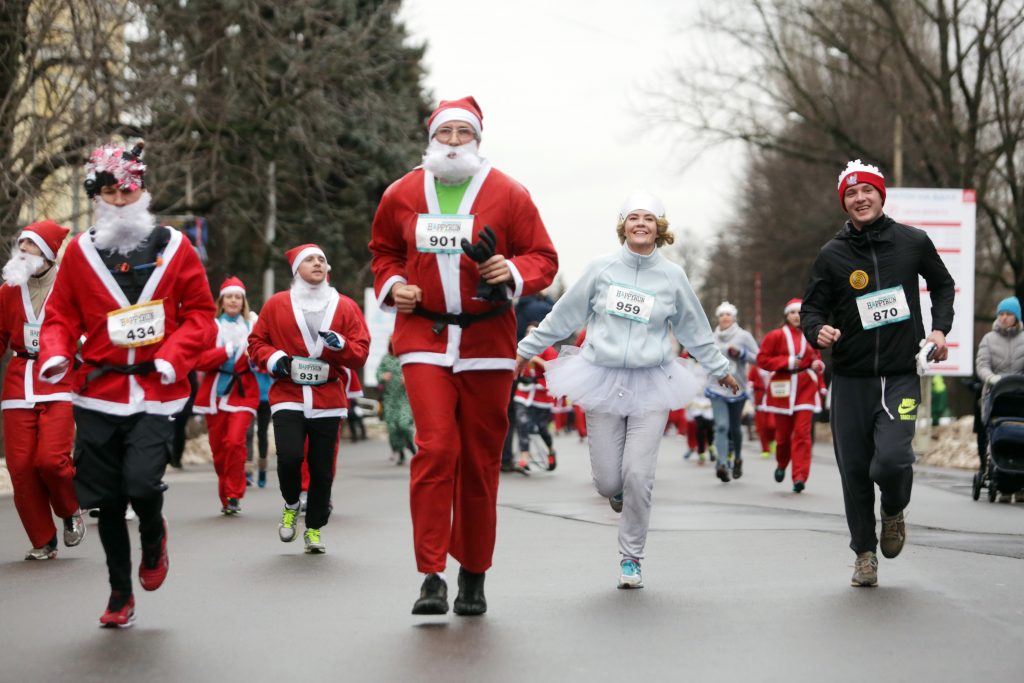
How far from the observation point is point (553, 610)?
7.31m

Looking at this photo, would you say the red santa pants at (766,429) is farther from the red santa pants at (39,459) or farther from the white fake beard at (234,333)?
the red santa pants at (39,459)

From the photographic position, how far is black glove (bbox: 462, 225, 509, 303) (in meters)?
6.76

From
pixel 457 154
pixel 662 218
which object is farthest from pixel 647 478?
pixel 457 154

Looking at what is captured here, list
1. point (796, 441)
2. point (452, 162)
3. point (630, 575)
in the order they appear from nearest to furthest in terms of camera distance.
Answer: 1. point (452, 162)
2. point (630, 575)
3. point (796, 441)

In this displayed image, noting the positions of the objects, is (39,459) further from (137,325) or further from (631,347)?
(631,347)

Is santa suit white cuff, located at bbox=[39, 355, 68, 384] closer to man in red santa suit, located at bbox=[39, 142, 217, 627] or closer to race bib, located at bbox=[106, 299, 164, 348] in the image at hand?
man in red santa suit, located at bbox=[39, 142, 217, 627]

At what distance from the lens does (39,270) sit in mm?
9609

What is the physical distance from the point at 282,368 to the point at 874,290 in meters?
3.84

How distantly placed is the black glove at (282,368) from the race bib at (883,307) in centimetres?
375

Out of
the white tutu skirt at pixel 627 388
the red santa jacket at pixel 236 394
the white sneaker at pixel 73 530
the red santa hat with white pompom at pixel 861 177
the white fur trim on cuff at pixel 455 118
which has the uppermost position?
the white fur trim on cuff at pixel 455 118

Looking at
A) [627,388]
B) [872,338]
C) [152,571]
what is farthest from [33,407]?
[872,338]

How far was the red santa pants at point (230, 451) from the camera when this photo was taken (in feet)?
42.4

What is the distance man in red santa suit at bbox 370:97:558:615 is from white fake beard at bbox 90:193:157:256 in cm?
107

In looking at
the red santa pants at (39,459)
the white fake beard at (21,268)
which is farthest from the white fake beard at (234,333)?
the white fake beard at (21,268)
